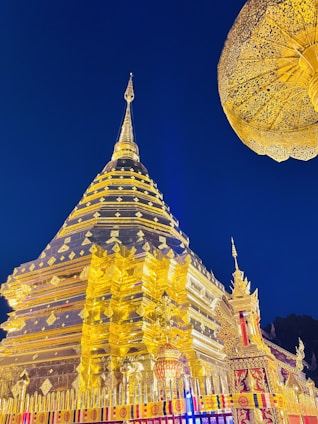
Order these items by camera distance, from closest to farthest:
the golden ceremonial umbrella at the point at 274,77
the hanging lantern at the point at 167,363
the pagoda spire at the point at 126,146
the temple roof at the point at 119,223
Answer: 1. the golden ceremonial umbrella at the point at 274,77
2. the hanging lantern at the point at 167,363
3. the temple roof at the point at 119,223
4. the pagoda spire at the point at 126,146

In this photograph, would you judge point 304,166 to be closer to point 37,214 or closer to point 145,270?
point 145,270

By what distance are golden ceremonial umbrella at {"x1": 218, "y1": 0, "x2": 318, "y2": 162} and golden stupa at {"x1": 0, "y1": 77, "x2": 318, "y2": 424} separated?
114 inches

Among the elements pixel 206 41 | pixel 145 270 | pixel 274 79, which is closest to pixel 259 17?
pixel 274 79

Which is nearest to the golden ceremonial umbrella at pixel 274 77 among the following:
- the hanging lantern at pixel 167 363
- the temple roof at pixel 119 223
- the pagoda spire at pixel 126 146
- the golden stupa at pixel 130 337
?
the golden stupa at pixel 130 337

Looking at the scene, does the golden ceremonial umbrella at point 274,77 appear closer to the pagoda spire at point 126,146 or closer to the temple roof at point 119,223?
the temple roof at point 119,223

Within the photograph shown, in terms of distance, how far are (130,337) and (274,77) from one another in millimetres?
5949

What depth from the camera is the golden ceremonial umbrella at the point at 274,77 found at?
17.3 feet

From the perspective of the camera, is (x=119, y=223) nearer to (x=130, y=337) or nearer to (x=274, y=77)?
(x=130, y=337)

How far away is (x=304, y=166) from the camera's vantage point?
61.7 feet

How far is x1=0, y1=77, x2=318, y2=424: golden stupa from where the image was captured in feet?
14.3

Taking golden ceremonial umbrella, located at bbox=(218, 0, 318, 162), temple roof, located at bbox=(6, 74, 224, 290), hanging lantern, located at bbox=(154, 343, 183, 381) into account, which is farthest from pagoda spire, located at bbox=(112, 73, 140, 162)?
hanging lantern, located at bbox=(154, 343, 183, 381)

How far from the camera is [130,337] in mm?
7852

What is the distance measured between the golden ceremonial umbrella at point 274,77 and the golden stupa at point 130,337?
291cm

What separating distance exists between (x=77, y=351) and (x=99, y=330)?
63 cm
